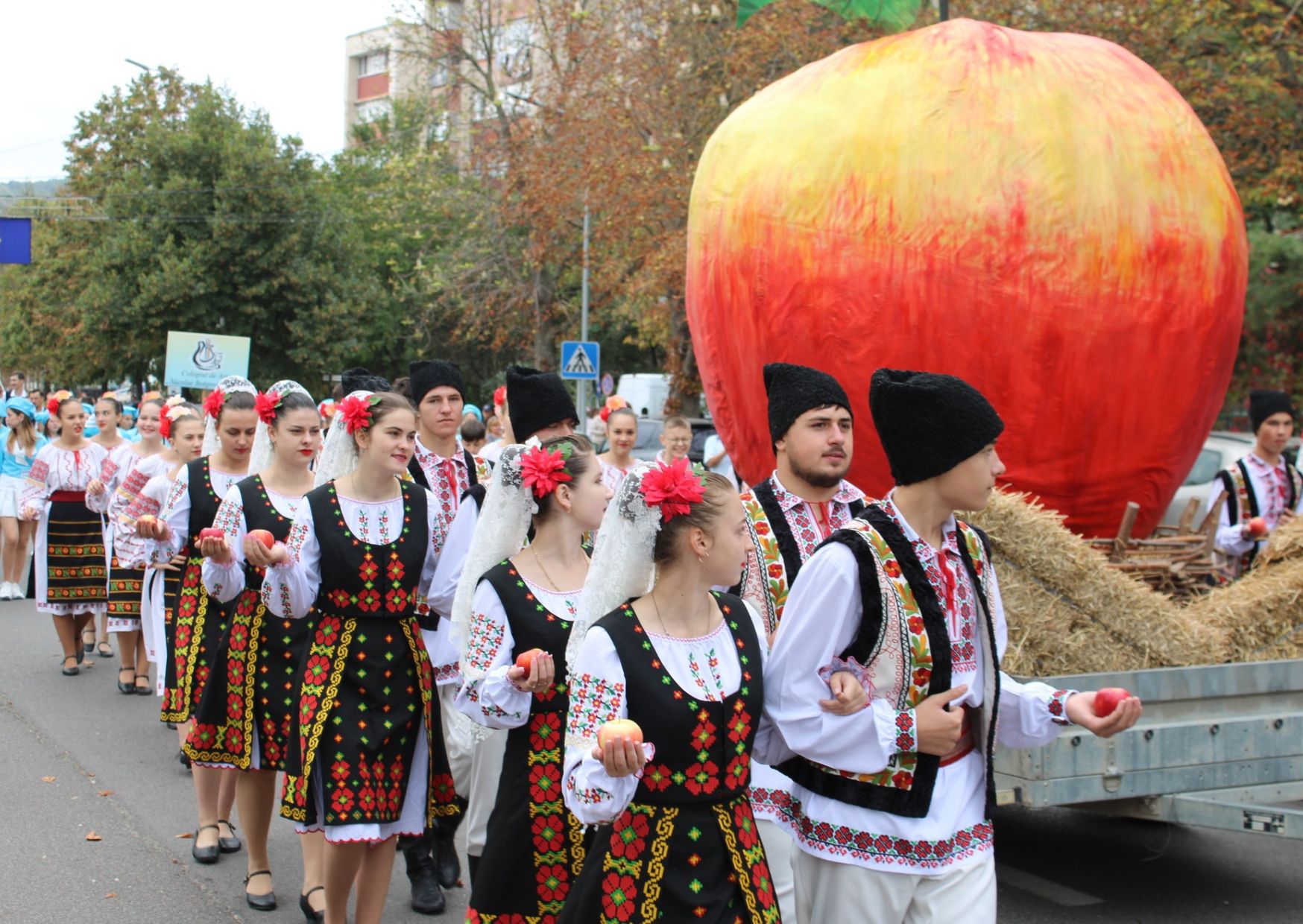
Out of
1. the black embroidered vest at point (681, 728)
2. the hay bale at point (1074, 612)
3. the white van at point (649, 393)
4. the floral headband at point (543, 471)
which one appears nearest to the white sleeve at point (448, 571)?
the floral headband at point (543, 471)

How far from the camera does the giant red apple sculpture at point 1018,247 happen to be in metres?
7.09

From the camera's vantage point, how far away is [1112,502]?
300 inches

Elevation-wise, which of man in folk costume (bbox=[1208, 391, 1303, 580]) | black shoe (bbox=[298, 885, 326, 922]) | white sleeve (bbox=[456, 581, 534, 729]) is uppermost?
man in folk costume (bbox=[1208, 391, 1303, 580])

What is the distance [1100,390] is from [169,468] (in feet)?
17.9

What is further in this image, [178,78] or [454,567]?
[178,78]

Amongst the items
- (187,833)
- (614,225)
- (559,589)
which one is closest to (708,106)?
(614,225)

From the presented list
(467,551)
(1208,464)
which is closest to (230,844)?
(467,551)

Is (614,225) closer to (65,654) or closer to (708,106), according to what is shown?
(708,106)

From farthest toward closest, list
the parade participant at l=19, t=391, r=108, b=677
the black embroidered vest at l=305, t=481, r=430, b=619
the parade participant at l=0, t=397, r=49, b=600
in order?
the parade participant at l=0, t=397, r=49, b=600, the parade participant at l=19, t=391, r=108, b=677, the black embroidered vest at l=305, t=481, r=430, b=619

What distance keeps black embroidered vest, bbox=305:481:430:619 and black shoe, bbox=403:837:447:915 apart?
129 cm

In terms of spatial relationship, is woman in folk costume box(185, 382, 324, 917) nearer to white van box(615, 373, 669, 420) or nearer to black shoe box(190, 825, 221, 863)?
black shoe box(190, 825, 221, 863)

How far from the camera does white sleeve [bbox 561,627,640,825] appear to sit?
2.98 m

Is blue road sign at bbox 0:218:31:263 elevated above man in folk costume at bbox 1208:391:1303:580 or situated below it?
above

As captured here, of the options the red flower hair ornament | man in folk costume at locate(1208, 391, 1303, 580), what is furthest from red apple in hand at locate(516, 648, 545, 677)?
man in folk costume at locate(1208, 391, 1303, 580)
